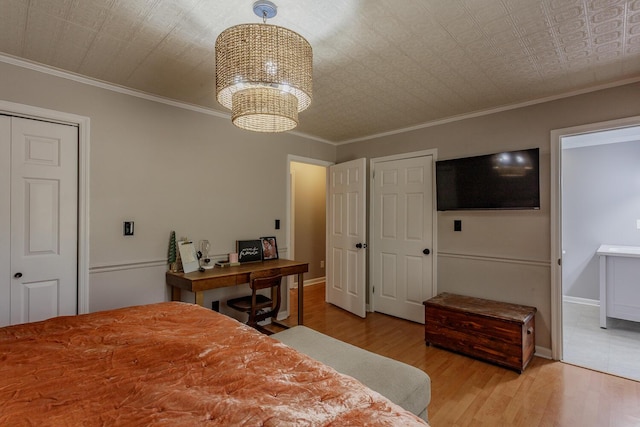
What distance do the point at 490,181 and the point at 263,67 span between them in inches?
101

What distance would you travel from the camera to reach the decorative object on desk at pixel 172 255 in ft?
9.45

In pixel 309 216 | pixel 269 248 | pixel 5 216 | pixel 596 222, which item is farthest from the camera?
pixel 309 216

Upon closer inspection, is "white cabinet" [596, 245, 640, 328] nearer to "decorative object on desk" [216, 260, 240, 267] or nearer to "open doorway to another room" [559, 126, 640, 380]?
"open doorway to another room" [559, 126, 640, 380]

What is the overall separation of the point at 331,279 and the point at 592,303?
3.71 m

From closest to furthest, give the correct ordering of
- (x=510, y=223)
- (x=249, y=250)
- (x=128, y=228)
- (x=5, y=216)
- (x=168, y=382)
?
(x=168, y=382) < (x=5, y=216) < (x=128, y=228) < (x=510, y=223) < (x=249, y=250)

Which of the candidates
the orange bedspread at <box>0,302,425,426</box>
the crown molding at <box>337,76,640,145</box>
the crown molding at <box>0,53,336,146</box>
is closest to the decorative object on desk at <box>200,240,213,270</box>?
the crown molding at <box>0,53,336,146</box>

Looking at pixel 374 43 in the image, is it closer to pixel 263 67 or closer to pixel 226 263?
pixel 263 67

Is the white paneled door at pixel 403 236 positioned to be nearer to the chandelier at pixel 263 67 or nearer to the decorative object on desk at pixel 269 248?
the decorative object on desk at pixel 269 248

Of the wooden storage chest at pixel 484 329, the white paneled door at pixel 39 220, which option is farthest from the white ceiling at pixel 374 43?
the wooden storage chest at pixel 484 329

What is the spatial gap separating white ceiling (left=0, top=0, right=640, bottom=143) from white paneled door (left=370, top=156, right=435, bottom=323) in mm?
1148

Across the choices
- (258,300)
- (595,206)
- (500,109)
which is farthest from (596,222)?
(258,300)

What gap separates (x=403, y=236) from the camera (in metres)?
3.86

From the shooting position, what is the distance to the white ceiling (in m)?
1.63

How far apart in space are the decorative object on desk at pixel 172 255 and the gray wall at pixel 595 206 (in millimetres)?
4978
